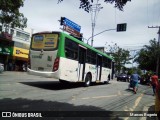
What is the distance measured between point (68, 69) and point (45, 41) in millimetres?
2223

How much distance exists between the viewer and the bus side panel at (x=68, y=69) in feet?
48.0

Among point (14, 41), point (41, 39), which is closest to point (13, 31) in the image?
point (14, 41)

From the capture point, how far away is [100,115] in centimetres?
877

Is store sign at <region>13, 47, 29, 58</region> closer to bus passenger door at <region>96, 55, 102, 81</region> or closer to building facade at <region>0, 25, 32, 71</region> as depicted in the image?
building facade at <region>0, 25, 32, 71</region>

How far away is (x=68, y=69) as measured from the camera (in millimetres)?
15359

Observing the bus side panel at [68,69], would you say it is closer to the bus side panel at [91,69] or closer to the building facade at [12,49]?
the bus side panel at [91,69]

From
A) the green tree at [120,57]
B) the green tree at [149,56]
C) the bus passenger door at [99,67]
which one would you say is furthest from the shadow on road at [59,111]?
the green tree at [120,57]

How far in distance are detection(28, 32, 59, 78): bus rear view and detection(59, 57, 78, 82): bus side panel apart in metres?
0.41

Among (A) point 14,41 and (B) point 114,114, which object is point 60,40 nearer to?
(B) point 114,114

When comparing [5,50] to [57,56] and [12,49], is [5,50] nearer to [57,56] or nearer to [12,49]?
[12,49]

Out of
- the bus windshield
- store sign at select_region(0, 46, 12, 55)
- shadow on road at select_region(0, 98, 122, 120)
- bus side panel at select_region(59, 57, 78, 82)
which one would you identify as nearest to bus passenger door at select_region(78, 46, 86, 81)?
bus side panel at select_region(59, 57, 78, 82)

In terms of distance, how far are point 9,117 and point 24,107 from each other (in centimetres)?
141

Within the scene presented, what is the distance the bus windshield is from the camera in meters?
14.8

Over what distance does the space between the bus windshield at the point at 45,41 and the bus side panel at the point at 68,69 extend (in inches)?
43.0
